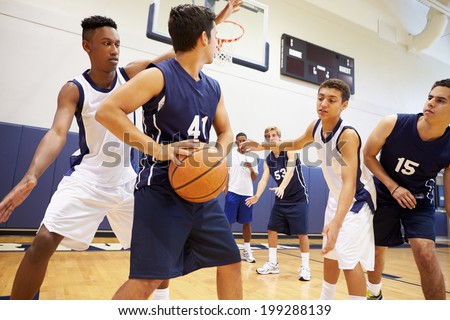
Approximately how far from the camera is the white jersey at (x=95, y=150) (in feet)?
6.63

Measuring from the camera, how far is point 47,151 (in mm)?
1761

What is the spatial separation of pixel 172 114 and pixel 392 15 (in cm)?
1145

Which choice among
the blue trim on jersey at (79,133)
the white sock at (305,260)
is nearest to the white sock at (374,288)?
the white sock at (305,260)

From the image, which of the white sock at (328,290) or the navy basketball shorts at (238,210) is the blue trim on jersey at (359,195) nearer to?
the white sock at (328,290)

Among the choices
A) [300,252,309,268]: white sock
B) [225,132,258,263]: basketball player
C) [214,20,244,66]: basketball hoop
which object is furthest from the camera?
[214,20,244,66]: basketball hoop

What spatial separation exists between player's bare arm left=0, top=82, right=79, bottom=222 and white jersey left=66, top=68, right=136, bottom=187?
64 mm

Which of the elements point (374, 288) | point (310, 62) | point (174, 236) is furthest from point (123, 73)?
point (310, 62)

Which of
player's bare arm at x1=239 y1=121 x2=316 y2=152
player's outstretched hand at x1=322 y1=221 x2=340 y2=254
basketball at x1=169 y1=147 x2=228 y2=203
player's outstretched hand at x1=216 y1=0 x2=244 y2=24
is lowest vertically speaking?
player's outstretched hand at x1=322 y1=221 x2=340 y2=254

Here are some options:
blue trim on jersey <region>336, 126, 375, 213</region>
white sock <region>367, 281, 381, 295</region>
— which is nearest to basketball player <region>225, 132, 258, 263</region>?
white sock <region>367, 281, 381, 295</region>

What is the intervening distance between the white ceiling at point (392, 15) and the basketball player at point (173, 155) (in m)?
8.62

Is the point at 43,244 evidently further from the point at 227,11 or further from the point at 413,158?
the point at 413,158

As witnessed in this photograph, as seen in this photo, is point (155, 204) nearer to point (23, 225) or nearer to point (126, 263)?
point (126, 263)

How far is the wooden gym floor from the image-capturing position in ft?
9.29

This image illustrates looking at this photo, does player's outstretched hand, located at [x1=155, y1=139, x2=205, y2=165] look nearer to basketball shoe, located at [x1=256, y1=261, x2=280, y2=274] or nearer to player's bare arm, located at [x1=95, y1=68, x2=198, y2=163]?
player's bare arm, located at [x1=95, y1=68, x2=198, y2=163]
